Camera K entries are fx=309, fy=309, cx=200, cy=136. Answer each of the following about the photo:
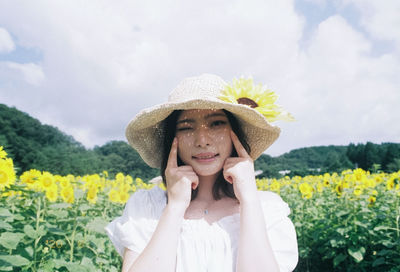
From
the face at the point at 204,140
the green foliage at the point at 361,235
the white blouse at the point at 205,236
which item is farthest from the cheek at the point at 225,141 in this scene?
the green foliage at the point at 361,235

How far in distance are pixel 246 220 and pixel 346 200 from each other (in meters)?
3.39

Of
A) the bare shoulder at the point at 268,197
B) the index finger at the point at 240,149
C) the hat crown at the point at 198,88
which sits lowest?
the bare shoulder at the point at 268,197

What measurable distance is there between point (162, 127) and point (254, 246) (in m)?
0.92

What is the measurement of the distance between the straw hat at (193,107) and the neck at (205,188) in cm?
35

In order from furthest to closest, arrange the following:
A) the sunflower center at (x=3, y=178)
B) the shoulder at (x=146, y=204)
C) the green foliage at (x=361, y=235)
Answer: the green foliage at (x=361, y=235) < the sunflower center at (x=3, y=178) < the shoulder at (x=146, y=204)

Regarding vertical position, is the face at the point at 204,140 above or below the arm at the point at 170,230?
above

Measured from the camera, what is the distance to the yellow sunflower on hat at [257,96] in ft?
5.27

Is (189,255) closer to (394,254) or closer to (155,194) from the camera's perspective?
(155,194)

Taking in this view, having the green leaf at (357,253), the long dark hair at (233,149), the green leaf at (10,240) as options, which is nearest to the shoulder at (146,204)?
the long dark hair at (233,149)

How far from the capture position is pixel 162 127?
188 centimetres

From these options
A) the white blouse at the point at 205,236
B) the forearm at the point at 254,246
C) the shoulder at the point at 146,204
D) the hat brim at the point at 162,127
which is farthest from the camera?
the shoulder at the point at 146,204

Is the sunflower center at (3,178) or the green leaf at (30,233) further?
the green leaf at (30,233)

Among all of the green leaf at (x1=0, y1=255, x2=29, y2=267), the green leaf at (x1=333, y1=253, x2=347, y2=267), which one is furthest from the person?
the green leaf at (x1=333, y1=253, x2=347, y2=267)

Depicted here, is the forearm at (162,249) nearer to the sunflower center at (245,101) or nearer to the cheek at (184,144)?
the cheek at (184,144)
